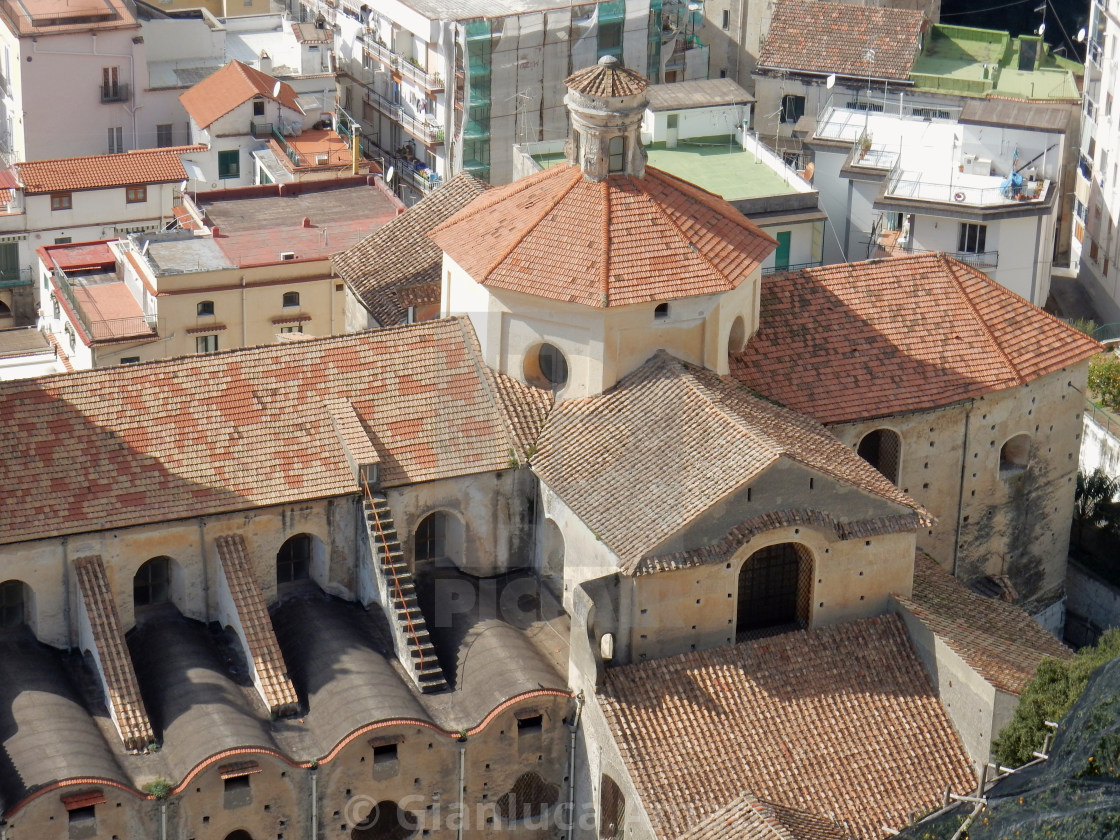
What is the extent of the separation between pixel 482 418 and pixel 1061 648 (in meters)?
16.7

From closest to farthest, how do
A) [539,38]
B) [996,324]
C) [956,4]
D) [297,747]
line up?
[297,747] < [996,324] < [539,38] < [956,4]

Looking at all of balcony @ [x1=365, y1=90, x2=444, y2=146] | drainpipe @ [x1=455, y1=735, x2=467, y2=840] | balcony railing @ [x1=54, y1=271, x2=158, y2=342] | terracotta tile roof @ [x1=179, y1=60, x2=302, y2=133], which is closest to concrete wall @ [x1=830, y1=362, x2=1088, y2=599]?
drainpipe @ [x1=455, y1=735, x2=467, y2=840]

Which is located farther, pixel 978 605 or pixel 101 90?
pixel 101 90

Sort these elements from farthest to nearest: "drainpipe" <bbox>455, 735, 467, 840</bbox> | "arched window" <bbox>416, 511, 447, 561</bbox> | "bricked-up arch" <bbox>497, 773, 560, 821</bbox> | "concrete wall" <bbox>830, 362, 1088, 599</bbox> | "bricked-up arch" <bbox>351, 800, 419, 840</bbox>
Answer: "concrete wall" <bbox>830, 362, 1088, 599</bbox>
"arched window" <bbox>416, 511, 447, 561</bbox>
"bricked-up arch" <bbox>497, 773, 560, 821</bbox>
"bricked-up arch" <bbox>351, 800, 419, 840</bbox>
"drainpipe" <bbox>455, 735, 467, 840</bbox>

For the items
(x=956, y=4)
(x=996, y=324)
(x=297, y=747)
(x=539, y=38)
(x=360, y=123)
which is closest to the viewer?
(x=297, y=747)

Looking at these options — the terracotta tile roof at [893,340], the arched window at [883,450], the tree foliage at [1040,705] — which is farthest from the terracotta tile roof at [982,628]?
the terracotta tile roof at [893,340]

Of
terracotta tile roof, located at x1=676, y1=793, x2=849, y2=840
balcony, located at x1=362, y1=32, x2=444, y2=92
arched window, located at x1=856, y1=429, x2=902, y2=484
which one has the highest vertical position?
balcony, located at x1=362, y1=32, x2=444, y2=92

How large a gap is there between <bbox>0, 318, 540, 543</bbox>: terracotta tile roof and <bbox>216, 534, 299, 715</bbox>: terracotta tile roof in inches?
47.9

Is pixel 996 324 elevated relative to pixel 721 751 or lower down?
elevated

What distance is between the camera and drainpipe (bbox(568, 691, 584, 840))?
56.8 m

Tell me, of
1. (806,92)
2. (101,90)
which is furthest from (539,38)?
(101,90)

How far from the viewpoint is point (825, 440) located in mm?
60062

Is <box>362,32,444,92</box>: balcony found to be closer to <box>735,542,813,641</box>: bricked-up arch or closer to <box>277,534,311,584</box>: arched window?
<box>277,534,311,584</box>: arched window

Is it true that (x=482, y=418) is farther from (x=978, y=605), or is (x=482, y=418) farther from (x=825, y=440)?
(x=978, y=605)
